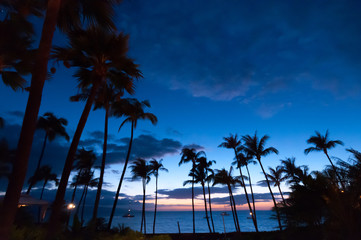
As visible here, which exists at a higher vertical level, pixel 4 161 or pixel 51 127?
pixel 51 127

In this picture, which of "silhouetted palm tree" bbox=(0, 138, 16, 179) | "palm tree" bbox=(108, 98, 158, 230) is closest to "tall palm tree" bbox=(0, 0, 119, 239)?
"silhouetted palm tree" bbox=(0, 138, 16, 179)

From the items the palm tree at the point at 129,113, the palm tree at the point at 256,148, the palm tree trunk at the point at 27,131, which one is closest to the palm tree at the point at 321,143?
the palm tree at the point at 256,148

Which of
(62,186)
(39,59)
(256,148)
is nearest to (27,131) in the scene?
(39,59)

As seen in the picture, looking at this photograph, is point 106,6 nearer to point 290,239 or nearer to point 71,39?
point 71,39

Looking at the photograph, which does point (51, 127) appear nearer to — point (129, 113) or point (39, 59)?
point (129, 113)

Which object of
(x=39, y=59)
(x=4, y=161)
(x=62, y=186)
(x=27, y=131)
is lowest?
(x=62, y=186)

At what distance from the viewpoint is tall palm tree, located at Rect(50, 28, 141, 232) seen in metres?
7.00

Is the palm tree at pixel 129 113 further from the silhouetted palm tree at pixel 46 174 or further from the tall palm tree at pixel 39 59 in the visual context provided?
the silhouetted palm tree at pixel 46 174

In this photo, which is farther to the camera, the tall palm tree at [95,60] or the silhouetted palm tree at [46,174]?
the silhouetted palm tree at [46,174]

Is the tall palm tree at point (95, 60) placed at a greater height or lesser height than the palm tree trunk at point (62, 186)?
greater

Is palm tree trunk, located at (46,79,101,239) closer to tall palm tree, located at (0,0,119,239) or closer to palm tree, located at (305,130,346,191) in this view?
tall palm tree, located at (0,0,119,239)

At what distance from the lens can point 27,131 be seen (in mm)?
4129

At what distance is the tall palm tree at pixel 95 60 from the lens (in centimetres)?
700

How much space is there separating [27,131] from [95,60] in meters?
4.56
